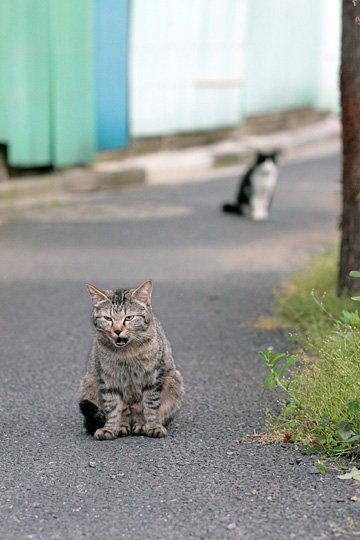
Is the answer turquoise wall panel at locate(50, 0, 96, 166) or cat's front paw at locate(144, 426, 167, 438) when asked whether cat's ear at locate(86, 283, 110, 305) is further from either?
turquoise wall panel at locate(50, 0, 96, 166)

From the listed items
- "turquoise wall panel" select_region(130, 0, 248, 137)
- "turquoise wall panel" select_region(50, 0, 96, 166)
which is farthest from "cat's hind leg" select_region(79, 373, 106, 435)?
"turquoise wall panel" select_region(130, 0, 248, 137)

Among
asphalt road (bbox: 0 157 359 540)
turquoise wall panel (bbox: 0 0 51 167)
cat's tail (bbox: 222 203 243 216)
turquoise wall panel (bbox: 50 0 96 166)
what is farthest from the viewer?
turquoise wall panel (bbox: 50 0 96 166)

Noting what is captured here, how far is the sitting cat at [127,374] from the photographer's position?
17.9ft

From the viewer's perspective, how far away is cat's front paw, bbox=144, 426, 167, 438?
548cm

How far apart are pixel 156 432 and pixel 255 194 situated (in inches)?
302

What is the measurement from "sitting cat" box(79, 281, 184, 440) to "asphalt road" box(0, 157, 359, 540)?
13 centimetres

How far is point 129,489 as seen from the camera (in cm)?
479

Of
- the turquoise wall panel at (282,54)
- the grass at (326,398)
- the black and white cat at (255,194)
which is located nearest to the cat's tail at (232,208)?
the black and white cat at (255,194)

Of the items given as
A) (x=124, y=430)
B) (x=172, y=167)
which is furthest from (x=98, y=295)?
(x=172, y=167)

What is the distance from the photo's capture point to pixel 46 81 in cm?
1366

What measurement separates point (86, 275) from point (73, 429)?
410 centimetres

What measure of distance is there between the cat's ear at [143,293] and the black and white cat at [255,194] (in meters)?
7.36

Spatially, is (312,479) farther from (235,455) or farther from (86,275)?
(86,275)

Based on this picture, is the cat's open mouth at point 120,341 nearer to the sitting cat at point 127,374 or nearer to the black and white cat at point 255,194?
the sitting cat at point 127,374
